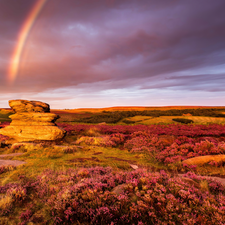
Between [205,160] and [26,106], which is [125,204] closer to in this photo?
[205,160]

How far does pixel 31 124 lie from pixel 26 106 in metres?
2.07

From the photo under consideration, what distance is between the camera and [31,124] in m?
16.2

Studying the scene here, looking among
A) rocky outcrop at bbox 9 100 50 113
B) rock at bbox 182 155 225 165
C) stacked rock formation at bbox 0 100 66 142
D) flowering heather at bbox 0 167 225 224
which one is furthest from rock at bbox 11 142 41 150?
rock at bbox 182 155 225 165

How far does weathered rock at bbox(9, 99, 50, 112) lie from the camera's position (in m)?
16.1

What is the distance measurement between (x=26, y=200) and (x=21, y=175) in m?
2.55

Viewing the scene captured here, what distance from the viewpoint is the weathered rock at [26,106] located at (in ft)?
52.9

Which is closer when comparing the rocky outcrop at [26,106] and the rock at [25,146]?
the rock at [25,146]

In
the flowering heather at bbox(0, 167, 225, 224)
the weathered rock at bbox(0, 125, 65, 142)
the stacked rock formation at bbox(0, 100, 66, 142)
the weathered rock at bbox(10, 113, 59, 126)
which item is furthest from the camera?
the weathered rock at bbox(10, 113, 59, 126)

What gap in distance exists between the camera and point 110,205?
4.25 meters

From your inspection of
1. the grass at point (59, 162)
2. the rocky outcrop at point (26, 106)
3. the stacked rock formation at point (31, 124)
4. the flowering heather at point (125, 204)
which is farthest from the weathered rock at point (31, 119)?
the flowering heather at point (125, 204)

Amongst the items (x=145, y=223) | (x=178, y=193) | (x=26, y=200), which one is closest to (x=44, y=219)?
(x=26, y=200)

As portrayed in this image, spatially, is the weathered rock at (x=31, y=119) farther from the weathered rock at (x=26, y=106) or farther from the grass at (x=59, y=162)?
the grass at (x=59, y=162)

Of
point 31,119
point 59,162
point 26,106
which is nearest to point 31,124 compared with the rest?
point 31,119

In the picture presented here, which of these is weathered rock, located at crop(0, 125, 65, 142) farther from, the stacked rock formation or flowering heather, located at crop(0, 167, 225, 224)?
flowering heather, located at crop(0, 167, 225, 224)
